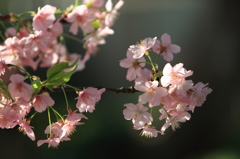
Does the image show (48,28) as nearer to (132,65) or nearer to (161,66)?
(132,65)

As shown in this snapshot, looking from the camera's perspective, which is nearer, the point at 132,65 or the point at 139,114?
the point at 139,114

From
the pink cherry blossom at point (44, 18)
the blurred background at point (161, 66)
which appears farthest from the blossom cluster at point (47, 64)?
the blurred background at point (161, 66)

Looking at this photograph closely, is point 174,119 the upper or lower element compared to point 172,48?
lower

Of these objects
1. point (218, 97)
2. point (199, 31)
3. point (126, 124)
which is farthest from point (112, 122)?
point (199, 31)

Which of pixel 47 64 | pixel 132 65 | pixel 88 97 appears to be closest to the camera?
pixel 88 97

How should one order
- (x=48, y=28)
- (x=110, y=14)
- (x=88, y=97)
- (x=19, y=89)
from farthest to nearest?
(x=110, y=14)
(x=48, y=28)
(x=88, y=97)
(x=19, y=89)

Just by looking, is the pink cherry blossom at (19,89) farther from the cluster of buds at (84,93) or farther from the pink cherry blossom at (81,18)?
the pink cherry blossom at (81,18)

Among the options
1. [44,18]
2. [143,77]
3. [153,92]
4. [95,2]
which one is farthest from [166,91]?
[95,2]
